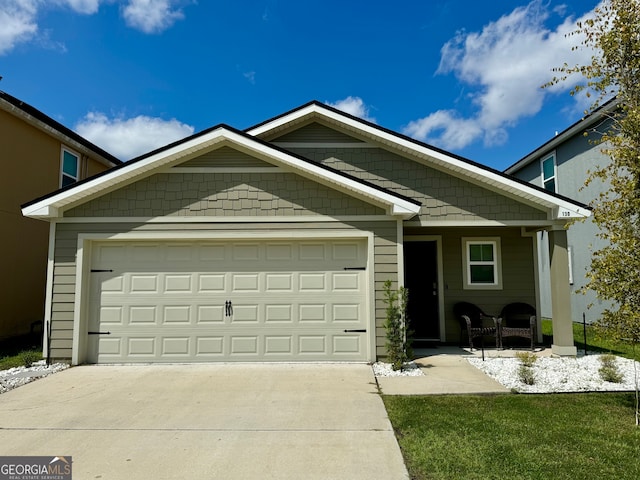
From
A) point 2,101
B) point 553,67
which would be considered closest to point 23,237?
point 2,101

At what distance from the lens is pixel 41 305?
1120cm

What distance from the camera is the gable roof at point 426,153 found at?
7836 millimetres

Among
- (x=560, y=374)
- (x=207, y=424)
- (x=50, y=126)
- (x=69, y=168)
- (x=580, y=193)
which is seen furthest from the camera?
(x=580, y=193)

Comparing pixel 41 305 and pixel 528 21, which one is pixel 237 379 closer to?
pixel 41 305

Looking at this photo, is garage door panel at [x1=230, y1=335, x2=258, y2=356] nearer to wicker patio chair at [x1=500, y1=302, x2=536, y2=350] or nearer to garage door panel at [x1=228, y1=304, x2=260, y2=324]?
garage door panel at [x1=228, y1=304, x2=260, y2=324]

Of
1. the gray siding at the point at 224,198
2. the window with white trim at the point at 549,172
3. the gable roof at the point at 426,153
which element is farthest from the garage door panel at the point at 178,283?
the window with white trim at the point at 549,172

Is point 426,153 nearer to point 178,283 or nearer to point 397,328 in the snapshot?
point 397,328

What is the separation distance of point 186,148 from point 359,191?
330 centimetres

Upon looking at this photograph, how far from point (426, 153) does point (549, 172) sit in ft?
29.8

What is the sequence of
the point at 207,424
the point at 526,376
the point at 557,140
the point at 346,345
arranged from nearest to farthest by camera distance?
the point at 207,424
the point at 526,376
the point at 346,345
the point at 557,140

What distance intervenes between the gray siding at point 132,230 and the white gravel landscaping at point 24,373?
26cm

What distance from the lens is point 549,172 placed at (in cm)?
1474

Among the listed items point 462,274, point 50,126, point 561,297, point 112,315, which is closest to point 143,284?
point 112,315

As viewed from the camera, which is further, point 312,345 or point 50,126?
point 50,126
